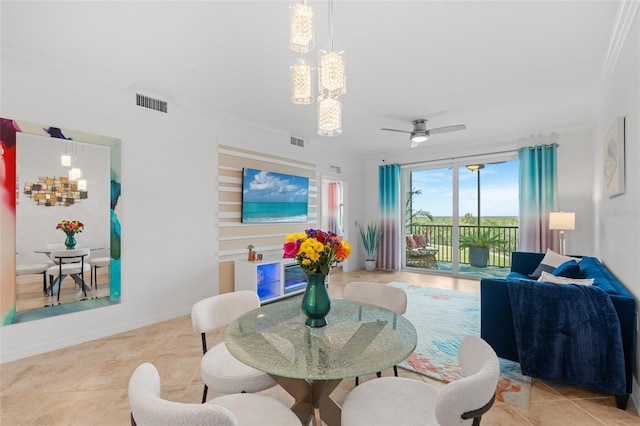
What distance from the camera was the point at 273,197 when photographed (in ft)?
16.3

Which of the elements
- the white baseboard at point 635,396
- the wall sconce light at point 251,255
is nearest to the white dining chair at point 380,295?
the white baseboard at point 635,396

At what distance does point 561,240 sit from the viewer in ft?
15.3

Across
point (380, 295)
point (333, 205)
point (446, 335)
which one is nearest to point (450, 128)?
point (446, 335)

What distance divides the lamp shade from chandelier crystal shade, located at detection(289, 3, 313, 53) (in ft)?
15.3

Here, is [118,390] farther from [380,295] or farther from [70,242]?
[380,295]

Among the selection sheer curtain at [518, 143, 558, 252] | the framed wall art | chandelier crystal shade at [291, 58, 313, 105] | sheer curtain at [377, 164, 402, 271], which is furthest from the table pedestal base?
sheer curtain at [377, 164, 402, 271]

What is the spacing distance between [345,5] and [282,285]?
3.62 metres

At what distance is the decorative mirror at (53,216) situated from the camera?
265cm

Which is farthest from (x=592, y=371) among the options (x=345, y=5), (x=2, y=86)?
(x=2, y=86)

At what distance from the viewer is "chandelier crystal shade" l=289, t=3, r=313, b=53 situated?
1484 millimetres

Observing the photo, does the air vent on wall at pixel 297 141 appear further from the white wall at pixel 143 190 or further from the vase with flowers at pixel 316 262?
the vase with flowers at pixel 316 262

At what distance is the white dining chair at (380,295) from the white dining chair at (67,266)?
273 cm

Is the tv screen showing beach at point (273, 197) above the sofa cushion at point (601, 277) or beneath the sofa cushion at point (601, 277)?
above

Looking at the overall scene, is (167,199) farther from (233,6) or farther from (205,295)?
(233,6)
